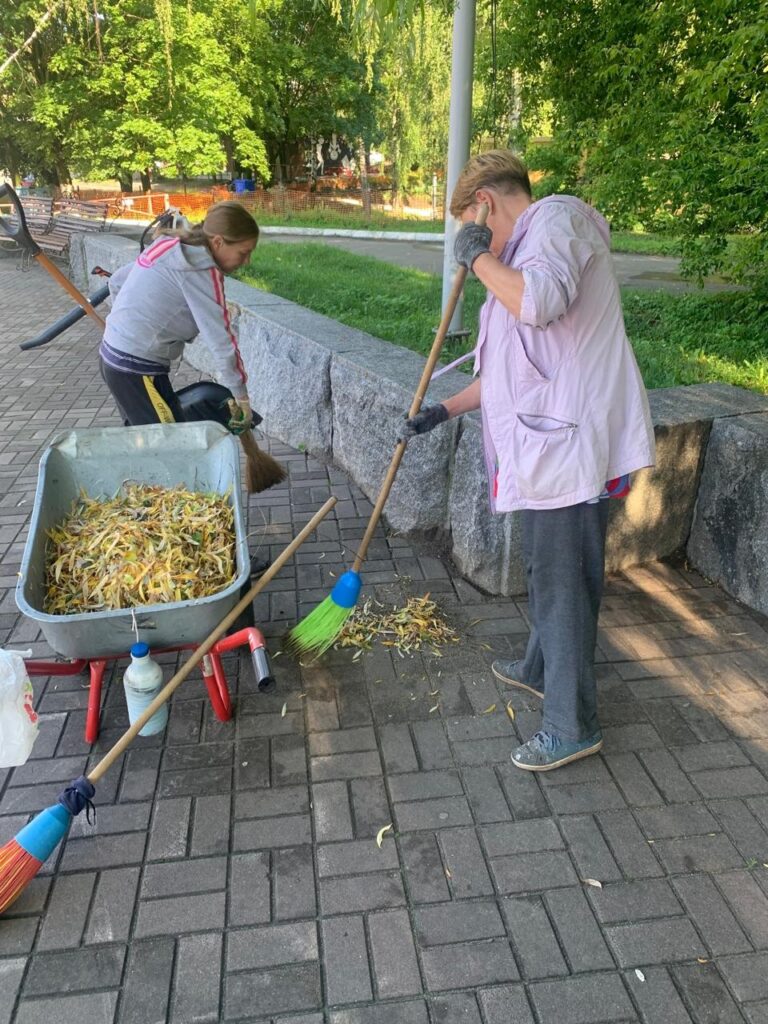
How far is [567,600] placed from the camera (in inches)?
99.8

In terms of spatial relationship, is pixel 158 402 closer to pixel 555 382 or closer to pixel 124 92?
pixel 555 382

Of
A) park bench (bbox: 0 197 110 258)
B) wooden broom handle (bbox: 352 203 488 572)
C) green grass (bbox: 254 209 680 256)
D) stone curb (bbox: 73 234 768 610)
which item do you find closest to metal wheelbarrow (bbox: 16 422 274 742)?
wooden broom handle (bbox: 352 203 488 572)

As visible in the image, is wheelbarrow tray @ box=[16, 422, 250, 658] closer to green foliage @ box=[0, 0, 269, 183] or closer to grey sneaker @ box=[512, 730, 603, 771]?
grey sneaker @ box=[512, 730, 603, 771]

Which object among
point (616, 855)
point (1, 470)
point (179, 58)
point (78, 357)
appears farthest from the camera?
point (179, 58)

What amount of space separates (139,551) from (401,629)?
1262mm

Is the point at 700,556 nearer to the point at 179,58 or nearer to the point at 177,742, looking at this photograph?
the point at 177,742

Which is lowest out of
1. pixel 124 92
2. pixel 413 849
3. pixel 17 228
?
pixel 413 849

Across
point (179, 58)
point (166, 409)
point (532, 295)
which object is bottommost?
point (166, 409)

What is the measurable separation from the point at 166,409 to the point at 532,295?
2235 mm

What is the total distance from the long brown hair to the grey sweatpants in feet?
6.11

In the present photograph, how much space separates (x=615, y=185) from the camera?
6008 mm

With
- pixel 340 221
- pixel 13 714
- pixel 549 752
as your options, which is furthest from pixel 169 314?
pixel 340 221

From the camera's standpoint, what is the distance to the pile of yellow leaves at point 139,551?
2.71m

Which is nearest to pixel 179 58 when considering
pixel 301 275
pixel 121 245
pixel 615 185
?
pixel 121 245
